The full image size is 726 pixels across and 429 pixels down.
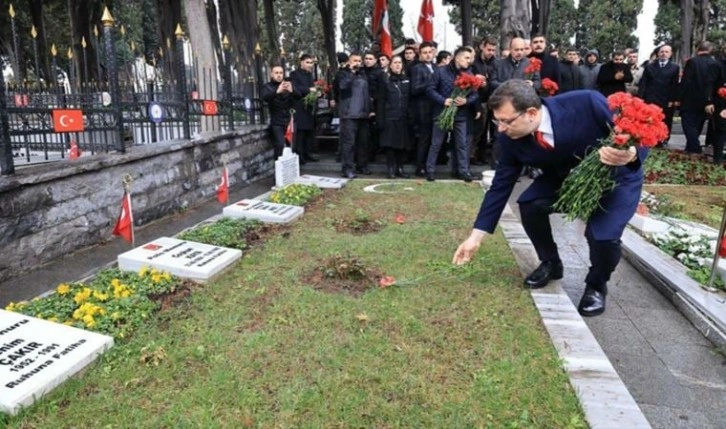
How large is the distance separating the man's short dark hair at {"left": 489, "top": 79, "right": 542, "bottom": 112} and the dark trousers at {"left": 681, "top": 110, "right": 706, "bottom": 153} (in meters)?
7.95

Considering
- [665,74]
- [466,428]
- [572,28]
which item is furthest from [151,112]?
[572,28]

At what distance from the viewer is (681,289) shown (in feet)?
11.9

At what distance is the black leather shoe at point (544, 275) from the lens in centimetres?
372

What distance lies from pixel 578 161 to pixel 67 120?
163 inches

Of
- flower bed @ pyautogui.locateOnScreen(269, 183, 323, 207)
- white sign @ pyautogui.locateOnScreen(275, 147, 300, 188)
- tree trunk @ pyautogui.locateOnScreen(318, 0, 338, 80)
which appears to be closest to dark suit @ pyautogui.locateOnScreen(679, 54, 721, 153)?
flower bed @ pyautogui.locateOnScreen(269, 183, 323, 207)

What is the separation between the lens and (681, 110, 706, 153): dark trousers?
9352 millimetres

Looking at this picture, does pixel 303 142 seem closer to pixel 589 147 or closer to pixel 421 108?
pixel 421 108

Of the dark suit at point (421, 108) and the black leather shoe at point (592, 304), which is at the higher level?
the dark suit at point (421, 108)

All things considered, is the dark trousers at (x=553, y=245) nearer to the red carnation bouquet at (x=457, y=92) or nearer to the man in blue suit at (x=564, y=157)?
the man in blue suit at (x=564, y=157)

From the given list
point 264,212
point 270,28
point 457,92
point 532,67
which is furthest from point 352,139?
point 270,28

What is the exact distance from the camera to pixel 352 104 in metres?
8.35

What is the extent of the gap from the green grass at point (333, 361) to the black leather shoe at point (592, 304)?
35cm

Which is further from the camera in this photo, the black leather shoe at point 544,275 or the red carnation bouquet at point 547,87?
the red carnation bouquet at point 547,87

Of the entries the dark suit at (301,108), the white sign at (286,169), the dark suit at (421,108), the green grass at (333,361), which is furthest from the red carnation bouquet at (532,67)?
the green grass at (333,361)
